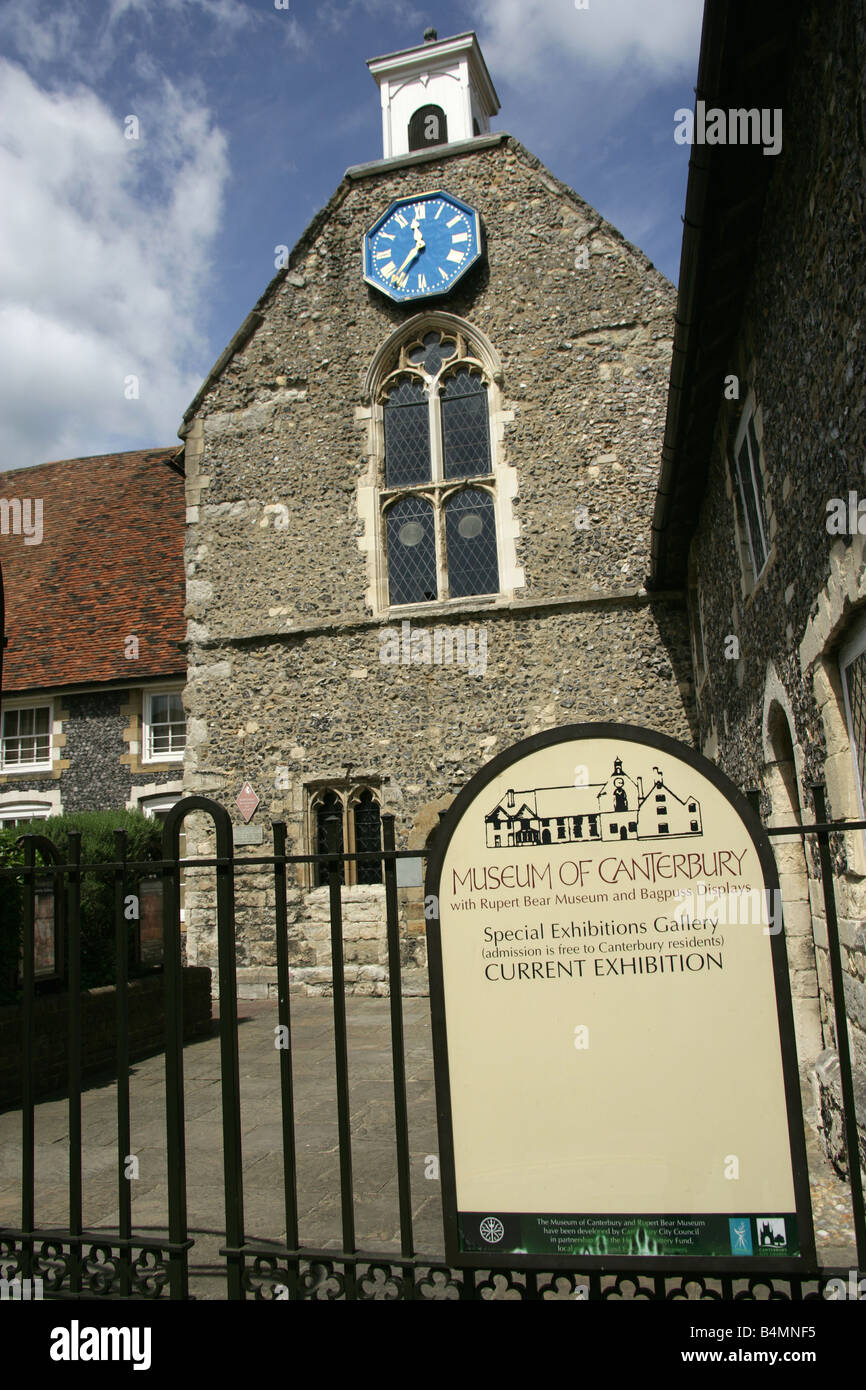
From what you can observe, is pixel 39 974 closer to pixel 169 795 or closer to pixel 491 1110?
pixel 491 1110

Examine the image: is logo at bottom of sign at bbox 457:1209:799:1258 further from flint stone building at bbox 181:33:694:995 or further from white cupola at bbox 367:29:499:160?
white cupola at bbox 367:29:499:160

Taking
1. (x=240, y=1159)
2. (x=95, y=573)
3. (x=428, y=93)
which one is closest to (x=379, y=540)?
(x=428, y=93)

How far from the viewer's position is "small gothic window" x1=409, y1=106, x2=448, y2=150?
12.9 metres

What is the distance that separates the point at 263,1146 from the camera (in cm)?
520

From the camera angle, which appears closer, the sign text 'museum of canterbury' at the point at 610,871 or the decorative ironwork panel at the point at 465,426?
the sign text 'museum of canterbury' at the point at 610,871

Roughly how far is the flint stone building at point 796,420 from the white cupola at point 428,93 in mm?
8480

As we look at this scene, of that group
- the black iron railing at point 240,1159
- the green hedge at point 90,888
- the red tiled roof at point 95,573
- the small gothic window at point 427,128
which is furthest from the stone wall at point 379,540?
the black iron railing at point 240,1159

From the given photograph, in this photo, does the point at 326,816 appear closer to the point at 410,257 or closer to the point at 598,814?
the point at 410,257

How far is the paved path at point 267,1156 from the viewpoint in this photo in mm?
3891

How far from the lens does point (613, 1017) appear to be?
2.51m

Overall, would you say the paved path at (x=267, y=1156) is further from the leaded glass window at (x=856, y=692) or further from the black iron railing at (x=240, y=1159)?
the leaded glass window at (x=856, y=692)

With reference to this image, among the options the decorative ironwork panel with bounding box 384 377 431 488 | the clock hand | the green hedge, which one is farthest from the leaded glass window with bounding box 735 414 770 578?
the clock hand

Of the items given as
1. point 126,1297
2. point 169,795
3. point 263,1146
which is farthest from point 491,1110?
point 169,795

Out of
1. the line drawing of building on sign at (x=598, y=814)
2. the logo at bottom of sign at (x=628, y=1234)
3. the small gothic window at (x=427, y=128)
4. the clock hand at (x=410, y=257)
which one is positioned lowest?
the logo at bottom of sign at (x=628, y=1234)
